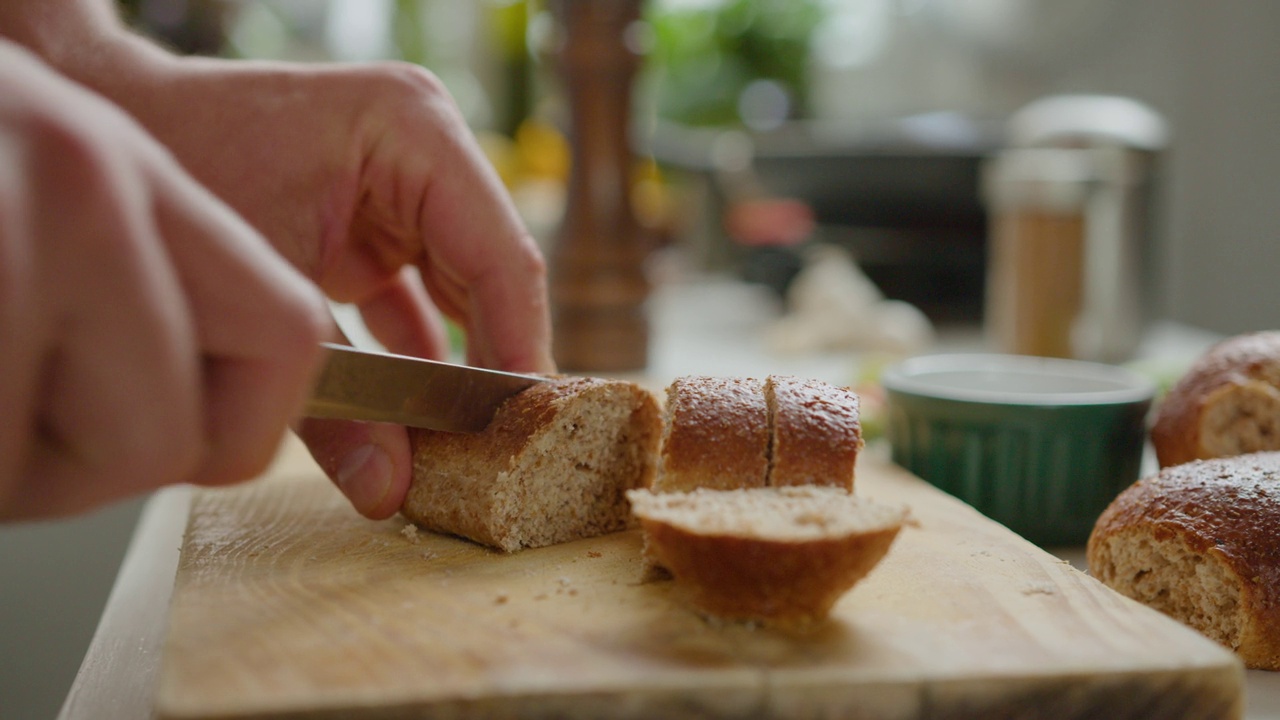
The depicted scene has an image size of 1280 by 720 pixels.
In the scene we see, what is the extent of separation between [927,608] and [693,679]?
42 centimetres

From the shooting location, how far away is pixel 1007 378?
2.43 meters

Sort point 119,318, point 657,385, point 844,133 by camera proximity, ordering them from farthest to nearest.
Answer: point 844,133 < point 657,385 < point 119,318

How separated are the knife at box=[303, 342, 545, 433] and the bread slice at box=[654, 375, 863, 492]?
1.19 feet

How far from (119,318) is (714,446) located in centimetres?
91

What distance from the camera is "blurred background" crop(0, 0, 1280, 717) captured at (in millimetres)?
3594

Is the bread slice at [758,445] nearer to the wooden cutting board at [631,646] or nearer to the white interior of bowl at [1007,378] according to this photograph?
→ the wooden cutting board at [631,646]

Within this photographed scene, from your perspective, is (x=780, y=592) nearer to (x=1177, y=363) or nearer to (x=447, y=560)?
(x=447, y=560)

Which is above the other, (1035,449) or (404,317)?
(404,317)

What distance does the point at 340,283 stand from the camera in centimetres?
235

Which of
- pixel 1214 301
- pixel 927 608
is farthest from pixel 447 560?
pixel 1214 301

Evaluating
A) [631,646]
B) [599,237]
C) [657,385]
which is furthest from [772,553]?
[599,237]

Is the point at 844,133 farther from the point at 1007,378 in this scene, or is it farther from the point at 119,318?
the point at 119,318

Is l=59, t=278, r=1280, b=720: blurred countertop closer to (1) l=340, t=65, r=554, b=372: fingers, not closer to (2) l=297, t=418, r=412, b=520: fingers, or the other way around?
(2) l=297, t=418, r=412, b=520: fingers

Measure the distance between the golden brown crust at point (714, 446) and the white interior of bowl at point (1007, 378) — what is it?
642mm
